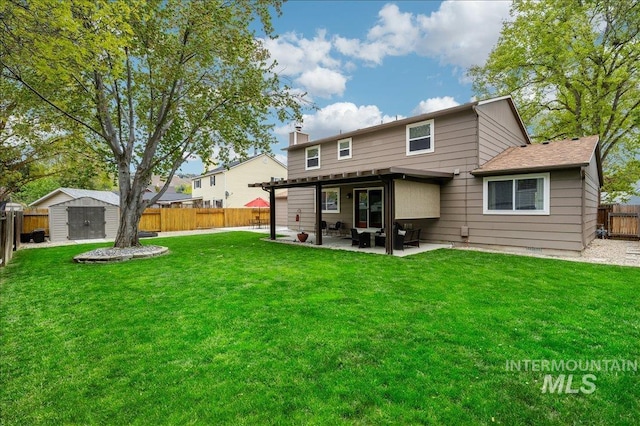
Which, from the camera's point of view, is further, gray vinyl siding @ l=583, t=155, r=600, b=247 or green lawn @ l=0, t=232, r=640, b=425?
gray vinyl siding @ l=583, t=155, r=600, b=247

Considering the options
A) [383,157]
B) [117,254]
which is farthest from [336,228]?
[117,254]

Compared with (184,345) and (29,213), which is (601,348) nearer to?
(184,345)

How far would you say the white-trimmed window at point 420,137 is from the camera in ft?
36.4

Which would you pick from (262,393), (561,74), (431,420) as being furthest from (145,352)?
(561,74)

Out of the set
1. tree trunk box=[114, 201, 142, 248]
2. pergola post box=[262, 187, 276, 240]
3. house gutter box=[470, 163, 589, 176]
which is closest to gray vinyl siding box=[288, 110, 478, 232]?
house gutter box=[470, 163, 589, 176]

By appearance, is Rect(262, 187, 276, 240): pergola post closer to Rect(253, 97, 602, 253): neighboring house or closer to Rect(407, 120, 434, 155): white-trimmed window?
Rect(253, 97, 602, 253): neighboring house

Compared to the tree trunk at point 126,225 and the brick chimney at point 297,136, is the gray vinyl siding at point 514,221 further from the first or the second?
the tree trunk at point 126,225

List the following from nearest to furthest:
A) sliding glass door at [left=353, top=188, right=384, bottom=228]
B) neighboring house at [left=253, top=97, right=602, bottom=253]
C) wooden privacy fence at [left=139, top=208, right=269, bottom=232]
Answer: neighboring house at [left=253, top=97, right=602, bottom=253] → sliding glass door at [left=353, top=188, right=384, bottom=228] → wooden privacy fence at [left=139, top=208, right=269, bottom=232]

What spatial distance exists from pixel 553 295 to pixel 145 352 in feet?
19.2

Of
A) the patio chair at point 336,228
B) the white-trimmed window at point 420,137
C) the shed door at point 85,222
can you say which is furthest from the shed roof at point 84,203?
the white-trimmed window at point 420,137

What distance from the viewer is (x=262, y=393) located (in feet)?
8.05

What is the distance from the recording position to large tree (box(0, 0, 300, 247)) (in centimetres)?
852

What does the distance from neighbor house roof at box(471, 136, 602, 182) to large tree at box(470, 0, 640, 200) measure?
7.86 m

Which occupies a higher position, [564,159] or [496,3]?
[496,3]
